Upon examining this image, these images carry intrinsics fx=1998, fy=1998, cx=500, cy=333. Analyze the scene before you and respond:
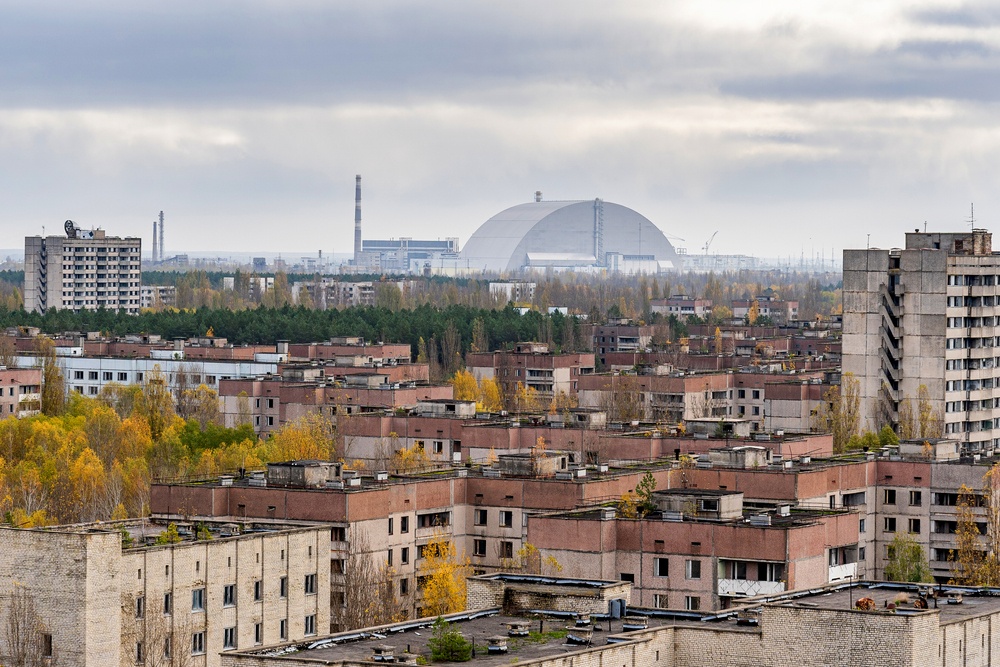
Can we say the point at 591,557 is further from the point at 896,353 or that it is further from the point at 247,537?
the point at 896,353

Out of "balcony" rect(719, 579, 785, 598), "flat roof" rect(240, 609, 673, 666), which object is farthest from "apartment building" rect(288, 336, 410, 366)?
"flat roof" rect(240, 609, 673, 666)

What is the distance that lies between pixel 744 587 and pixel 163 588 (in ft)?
31.6

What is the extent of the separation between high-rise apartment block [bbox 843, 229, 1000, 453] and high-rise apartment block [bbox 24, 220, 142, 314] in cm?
8353

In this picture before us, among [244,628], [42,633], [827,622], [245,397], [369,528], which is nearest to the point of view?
[827,622]

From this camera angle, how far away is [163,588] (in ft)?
101

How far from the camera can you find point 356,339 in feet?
319

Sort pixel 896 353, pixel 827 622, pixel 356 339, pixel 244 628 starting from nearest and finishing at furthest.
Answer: pixel 827 622 → pixel 244 628 → pixel 896 353 → pixel 356 339

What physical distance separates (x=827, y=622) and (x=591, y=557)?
42.0 feet

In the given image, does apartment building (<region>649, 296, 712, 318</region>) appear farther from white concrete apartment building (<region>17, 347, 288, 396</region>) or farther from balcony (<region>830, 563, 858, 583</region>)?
balcony (<region>830, 563, 858, 583</region>)

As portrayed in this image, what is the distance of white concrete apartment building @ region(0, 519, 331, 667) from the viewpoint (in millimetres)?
29281

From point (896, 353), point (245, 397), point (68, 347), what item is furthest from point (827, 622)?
point (68, 347)

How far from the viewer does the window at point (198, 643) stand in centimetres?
3133

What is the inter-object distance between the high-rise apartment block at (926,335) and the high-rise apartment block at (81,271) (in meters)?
83.5

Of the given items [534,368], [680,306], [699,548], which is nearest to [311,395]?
[534,368]
